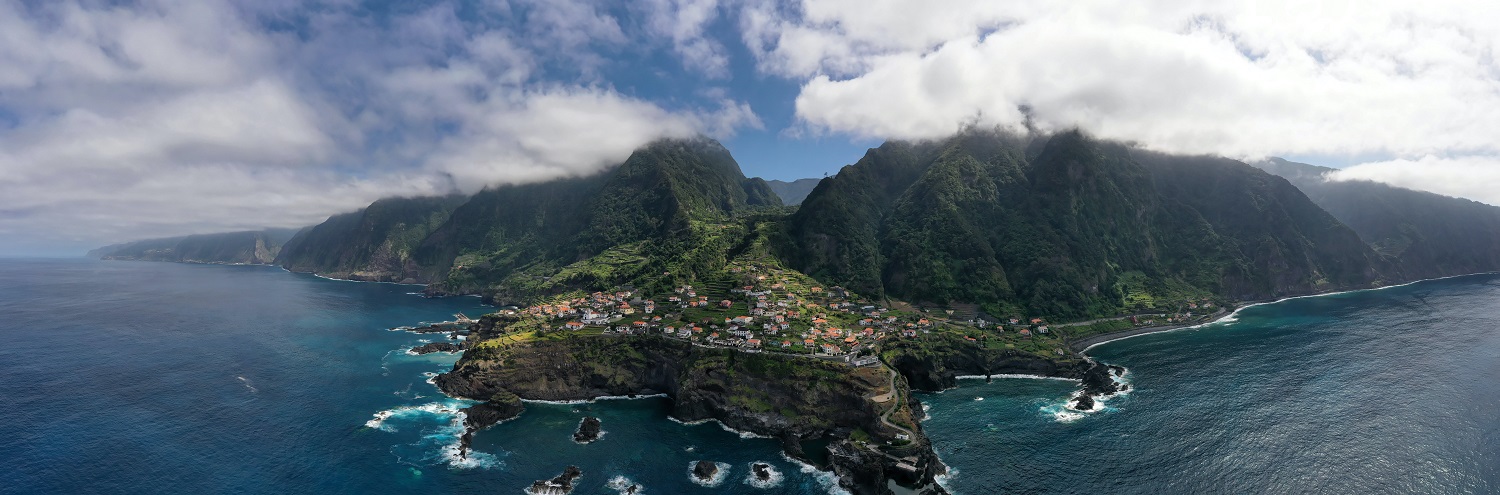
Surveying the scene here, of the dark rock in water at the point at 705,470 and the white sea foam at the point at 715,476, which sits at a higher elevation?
the dark rock in water at the point at 705,470

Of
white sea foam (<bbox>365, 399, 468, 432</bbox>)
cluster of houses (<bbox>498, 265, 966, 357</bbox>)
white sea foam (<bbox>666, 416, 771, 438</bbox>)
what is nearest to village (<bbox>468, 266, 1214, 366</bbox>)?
cluster of houses (<bbox>498, 265, 966, 357</bbox>)

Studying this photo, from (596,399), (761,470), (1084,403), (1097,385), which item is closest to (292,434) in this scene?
(596,399)

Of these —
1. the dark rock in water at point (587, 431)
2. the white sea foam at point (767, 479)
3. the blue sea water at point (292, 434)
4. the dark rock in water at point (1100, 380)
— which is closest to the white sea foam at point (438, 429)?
the blue sea water at point (292, 434)

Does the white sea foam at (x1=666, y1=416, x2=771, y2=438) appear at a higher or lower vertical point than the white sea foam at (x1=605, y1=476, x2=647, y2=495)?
higher

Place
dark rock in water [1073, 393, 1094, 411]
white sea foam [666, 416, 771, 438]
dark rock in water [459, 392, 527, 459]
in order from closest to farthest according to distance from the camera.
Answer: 1. white sea foam [666, 416, 771, 438]
2. dark rock in water [459, 392, 527, 459]
3. dark rock in water [1073, 393, 1094, 411]

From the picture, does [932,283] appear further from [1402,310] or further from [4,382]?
[4,382]

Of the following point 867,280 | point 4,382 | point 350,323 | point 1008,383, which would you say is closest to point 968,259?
point 867,280

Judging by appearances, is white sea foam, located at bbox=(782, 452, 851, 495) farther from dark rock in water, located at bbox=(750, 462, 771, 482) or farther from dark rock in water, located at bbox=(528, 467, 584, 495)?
dark rock in water, located at bbox=(528, 467, 584, 495)

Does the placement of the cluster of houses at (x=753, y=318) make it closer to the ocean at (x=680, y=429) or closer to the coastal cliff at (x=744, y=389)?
the coastal cliff at (x=744, y=389)
